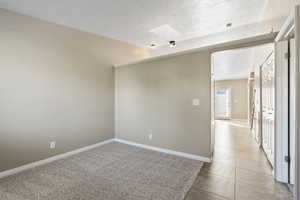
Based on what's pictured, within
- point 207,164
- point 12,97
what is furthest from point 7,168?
point 207,164

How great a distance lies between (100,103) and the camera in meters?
4.04

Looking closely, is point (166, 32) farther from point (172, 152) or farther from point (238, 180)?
point (238, 180)

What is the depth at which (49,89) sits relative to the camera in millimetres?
3035

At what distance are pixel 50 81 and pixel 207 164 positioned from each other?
3591 millimetres

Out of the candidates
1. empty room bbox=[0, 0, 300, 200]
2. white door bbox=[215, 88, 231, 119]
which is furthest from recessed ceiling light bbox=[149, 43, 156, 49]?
white door bbox=[215, 88, 231, 119]

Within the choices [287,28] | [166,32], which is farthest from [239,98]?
[287,28]

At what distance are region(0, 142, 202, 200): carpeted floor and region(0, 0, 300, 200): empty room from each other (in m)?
0.02

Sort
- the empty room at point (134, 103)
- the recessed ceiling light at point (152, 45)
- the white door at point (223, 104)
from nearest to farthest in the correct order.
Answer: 1. the empty room at point (134, 103)
2. the recessed ceiling light at point (152, 45)
3. the white door at point (223, 104)

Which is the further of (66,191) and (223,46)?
(223,46)

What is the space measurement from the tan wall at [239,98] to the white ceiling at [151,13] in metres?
6.92

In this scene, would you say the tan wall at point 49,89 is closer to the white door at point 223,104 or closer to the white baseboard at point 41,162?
the white baseboard at point 41,162

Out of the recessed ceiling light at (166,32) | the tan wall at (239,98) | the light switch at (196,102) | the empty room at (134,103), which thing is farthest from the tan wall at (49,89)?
the tan wall at (239,98)

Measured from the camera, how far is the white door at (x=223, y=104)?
9689 millimetres

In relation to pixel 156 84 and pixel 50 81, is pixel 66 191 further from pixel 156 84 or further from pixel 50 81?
pixel 156 84
